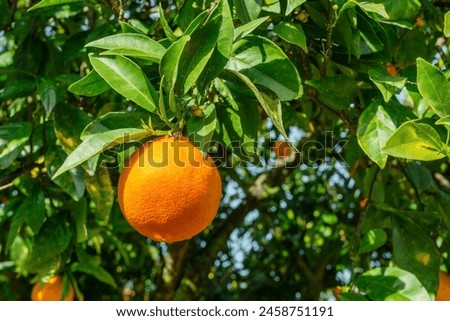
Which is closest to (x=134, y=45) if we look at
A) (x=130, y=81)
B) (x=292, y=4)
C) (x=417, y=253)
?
(x=130, y=81)

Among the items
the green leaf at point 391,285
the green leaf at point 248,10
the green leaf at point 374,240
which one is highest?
the green leaf at point 248,10

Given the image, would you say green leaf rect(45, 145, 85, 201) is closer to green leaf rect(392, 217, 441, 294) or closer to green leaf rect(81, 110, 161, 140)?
green leaf rect(81, 110, 161, 140)

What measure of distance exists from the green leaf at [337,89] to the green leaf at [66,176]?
1.86ft

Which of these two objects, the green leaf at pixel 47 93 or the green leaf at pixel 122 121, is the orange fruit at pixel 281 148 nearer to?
the green leaf at pixel 47 93

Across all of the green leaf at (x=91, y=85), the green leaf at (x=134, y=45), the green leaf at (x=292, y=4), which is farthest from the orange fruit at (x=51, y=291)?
the green leaf at (x=292, y=4)

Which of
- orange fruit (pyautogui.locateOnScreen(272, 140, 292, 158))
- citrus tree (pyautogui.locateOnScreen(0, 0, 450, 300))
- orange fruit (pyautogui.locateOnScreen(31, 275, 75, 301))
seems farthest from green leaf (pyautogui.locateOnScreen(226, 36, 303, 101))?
orange fruit (pyautogui.locateOnScreen(272, 140, 292, 158))

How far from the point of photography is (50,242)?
67.4 inches

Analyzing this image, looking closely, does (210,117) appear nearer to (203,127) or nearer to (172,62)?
(203,127)

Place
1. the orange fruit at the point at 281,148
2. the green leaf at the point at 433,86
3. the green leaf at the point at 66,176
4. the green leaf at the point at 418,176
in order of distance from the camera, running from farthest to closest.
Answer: the orange fruit at the point at 281,148, the green leaf at the point at 418,176, the green leaf at the point at 66,176, the green leaf at the point at 433,86

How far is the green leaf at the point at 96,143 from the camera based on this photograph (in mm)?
1029

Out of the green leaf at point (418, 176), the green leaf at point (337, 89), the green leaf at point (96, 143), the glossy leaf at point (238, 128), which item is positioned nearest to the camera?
the green leaf at point (96, 143)

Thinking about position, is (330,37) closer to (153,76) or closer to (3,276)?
(153,76)

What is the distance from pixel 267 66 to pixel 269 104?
10 centimetres

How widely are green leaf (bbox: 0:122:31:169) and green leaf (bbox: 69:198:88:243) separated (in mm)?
256
